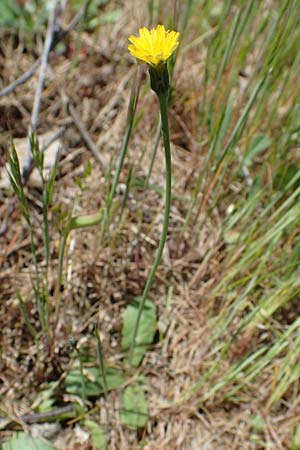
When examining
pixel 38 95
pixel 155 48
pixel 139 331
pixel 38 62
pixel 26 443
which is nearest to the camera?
pixel 155 48

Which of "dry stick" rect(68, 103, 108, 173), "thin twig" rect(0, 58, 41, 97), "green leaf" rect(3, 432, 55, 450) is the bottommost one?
"green leaf" rect(3, 432, 55, 450)

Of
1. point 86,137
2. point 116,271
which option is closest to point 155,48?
point 116,271

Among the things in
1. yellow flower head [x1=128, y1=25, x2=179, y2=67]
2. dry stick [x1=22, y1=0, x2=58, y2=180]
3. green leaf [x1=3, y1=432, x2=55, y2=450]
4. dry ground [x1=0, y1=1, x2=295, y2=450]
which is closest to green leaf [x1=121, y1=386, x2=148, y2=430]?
dry ground [x1=0, y1=1, x2=295, y2=450]

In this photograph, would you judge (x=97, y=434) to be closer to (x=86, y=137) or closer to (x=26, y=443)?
(x=26, y=443)

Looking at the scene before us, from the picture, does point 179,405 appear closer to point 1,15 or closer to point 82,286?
point 82,286

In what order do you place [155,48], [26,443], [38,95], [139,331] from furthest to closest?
[38,95] < [139,331] < [26,443] < [155,48]

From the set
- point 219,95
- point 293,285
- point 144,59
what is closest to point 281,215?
point 293,285

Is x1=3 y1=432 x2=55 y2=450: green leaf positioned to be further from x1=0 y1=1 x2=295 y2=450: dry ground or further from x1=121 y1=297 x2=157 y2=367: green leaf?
x1=121 y1=297 x2=157 y2=367: green leaf
